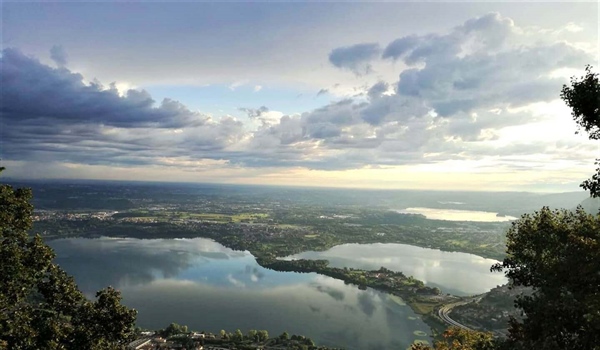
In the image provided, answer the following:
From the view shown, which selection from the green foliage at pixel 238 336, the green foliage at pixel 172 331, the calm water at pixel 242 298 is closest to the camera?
the green foliage at pixel 238 336

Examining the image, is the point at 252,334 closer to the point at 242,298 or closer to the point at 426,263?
the point at 242,298

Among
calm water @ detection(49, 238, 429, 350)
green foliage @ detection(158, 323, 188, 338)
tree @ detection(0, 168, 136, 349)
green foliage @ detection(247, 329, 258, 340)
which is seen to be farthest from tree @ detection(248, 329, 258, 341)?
tree @ detection(0, 168, 136, 349)

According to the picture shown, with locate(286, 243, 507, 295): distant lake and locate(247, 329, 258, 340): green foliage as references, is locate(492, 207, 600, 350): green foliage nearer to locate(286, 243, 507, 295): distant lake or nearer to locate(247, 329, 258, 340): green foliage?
locate(247, 329, 258, 340): green foliage

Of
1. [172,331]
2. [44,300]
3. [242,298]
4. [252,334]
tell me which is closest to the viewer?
[44,300]

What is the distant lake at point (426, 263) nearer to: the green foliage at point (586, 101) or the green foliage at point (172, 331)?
the green foliage at point (172, 331)

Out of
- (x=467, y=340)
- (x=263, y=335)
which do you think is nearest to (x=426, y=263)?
(x=263, y=335)

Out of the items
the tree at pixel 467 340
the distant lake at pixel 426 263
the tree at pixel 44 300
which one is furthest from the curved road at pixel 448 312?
the tree at pixel 44 300

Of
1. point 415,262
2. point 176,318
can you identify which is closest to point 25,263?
point 176,318
